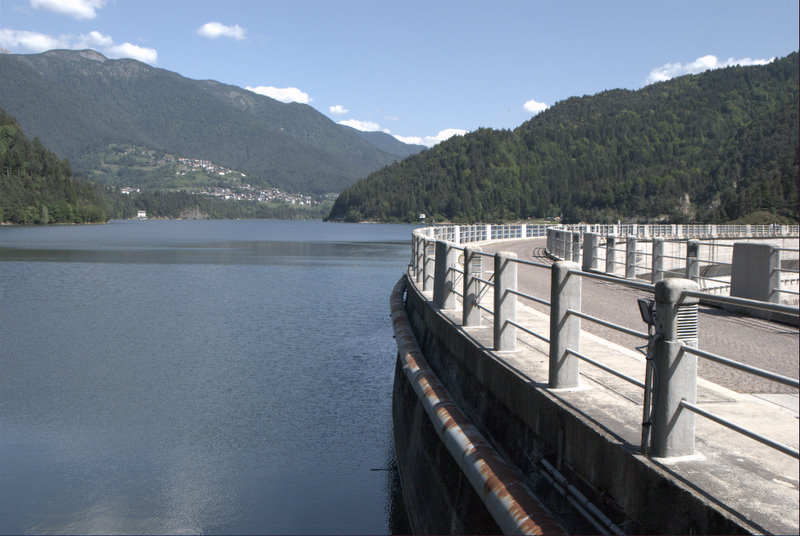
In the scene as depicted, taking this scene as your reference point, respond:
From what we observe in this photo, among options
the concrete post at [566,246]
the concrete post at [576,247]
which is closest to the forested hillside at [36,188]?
the concrete post at [566,246]

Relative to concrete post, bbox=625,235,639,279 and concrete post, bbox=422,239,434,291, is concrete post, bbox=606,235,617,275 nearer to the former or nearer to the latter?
concrete post, bbox=625,235,639,279

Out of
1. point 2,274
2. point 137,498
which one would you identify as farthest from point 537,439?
point 2,274

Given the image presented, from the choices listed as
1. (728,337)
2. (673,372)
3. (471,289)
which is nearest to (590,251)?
(728,337)

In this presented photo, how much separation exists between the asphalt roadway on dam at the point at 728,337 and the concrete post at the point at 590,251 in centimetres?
573

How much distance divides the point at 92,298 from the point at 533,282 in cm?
2163

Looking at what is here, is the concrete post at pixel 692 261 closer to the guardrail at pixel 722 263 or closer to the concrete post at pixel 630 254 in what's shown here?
the guardrail at pixel 722 263

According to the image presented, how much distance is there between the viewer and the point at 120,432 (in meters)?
13.6

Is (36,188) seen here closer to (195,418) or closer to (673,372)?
(195,418)

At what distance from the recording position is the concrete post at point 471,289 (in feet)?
29.9

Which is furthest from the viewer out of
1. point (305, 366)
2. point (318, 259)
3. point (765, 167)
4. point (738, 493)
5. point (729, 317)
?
point (765, 167)

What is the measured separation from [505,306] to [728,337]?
4.78 meters

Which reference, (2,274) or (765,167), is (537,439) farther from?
(765,167)

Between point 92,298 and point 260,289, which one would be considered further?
point 260,289

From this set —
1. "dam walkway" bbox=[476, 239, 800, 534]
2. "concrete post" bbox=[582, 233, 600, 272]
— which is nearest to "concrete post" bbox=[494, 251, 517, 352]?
"dam walkway" bbox=[476, 239, 800, 534]
